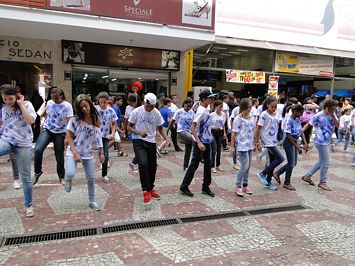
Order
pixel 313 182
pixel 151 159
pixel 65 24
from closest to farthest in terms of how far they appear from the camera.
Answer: pixel 151 159, pixel 313 182, pixel 65 24

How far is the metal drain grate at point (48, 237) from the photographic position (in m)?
3.74

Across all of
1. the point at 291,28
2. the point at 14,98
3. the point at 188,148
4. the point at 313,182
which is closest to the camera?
the point at 14,98

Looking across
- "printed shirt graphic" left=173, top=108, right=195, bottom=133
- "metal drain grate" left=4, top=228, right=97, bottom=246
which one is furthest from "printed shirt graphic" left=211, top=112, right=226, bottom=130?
"metal drain grate" left=4, top=228, right=97, bottom=246

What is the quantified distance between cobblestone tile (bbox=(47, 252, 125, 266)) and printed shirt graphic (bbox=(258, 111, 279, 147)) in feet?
12.1

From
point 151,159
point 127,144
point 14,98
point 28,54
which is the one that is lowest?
point 127,144

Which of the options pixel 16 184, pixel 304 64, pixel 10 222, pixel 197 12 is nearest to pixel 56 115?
pixel 16 184

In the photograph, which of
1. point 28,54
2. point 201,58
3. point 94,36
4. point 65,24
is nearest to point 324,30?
point 201,58

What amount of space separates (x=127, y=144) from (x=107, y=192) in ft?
17.9

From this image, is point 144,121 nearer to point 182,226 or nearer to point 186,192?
point 186,192

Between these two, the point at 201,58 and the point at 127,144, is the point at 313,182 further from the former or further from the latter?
the point at 201,58

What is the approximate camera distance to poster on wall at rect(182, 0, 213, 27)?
10.6 metres

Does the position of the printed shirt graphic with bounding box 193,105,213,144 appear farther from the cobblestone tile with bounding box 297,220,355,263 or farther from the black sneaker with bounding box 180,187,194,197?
the cobblestone tile with bounding box 297,220,355,263

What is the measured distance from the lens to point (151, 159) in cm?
509

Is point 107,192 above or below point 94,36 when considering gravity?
below
